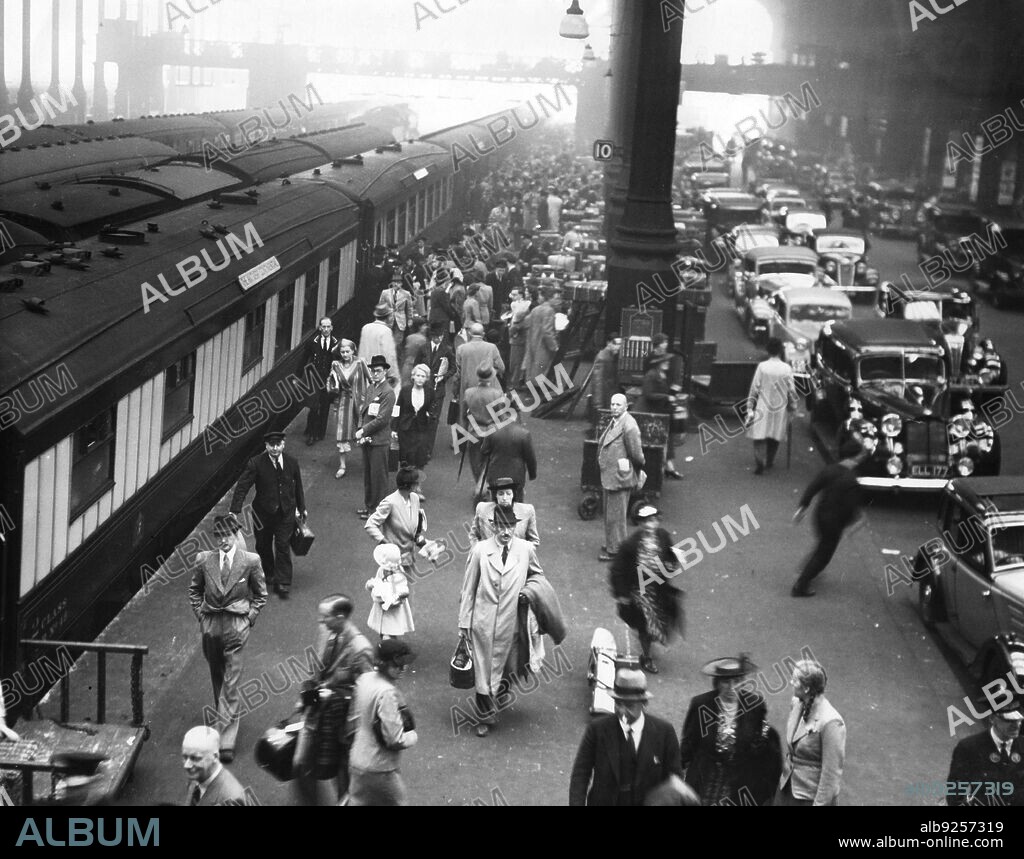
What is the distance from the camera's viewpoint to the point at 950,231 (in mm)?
45875

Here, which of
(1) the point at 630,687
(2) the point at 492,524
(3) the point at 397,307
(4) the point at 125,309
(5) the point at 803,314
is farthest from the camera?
(5) the point at 803,314

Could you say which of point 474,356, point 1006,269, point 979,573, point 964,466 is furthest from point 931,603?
point 1006,269

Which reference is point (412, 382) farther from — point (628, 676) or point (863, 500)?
point (628, 676)

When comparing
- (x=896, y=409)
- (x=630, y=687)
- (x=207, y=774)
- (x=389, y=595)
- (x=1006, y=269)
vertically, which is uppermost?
(x=630, y=687)

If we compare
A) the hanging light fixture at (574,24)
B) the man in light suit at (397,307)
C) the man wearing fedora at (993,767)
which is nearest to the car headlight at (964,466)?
the man in light suit at (397,307)

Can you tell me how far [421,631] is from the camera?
464 inches

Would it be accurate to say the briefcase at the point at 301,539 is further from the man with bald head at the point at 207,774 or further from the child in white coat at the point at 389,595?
the man with bald head at the point at 207,774

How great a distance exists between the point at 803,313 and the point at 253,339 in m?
13.2

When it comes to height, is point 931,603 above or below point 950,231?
below

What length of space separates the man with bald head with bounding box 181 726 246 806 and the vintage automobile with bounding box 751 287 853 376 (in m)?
19.3

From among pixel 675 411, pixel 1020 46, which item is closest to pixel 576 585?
pixel 675 411

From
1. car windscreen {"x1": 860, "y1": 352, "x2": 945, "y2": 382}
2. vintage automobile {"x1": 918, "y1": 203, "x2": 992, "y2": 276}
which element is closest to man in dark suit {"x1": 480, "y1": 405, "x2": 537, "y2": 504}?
car windscreen {"x1": 860, "y1": 352, "x2": 945, "y2": 382}

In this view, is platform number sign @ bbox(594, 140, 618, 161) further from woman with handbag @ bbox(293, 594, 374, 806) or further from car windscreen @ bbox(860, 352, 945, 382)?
woman with handbag @ bbox(293, 594, 374, 806)

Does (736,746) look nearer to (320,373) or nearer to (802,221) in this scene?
(320,373)
